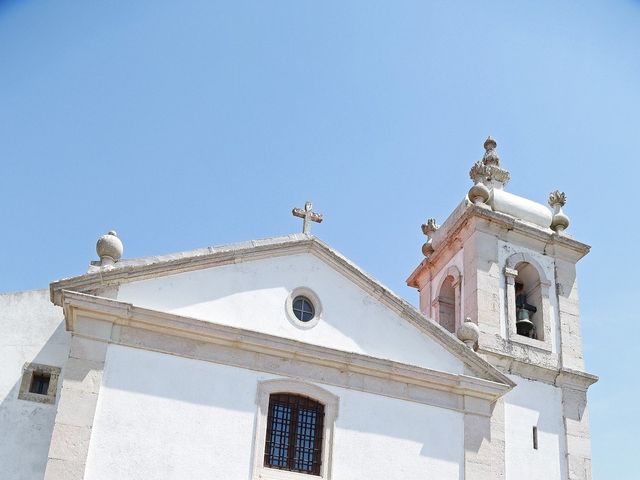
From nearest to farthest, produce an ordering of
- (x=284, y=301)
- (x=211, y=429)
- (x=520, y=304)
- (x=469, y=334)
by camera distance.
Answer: (x=211, y=429), (x=284, y=301), (x=469, y=334), (x=520, y=304)

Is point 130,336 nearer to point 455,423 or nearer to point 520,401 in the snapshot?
point 455,423

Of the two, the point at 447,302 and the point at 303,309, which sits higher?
the point at 447,302

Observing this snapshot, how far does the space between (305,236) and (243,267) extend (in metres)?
1.24

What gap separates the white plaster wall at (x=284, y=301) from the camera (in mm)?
13258

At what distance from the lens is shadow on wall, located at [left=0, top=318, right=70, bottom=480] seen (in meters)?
12.5

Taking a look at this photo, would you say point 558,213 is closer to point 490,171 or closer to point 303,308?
point 490,171

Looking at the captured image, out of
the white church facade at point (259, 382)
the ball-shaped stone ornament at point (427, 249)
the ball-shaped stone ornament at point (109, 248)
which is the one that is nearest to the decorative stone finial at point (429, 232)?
the ball-shaped stone ornament at point (427, 249)

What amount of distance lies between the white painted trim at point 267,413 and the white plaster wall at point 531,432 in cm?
363

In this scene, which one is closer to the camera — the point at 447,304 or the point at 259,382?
the point at 259,382

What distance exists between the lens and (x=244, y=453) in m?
12.5

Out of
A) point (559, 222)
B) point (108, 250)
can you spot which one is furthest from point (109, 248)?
point (559, 222)

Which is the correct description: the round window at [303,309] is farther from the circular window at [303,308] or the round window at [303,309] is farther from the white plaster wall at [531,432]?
the white plaster wall at [531,432]

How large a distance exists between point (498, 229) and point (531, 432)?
13.6ft

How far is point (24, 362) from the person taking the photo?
1359 cm
